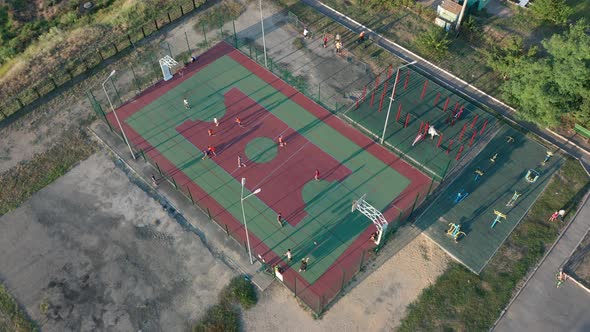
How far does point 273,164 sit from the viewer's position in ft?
136

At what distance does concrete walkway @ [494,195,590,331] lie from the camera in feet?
109

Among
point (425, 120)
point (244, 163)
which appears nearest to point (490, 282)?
point (425, 120)

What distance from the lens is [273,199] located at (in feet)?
129

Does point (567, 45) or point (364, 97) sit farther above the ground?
point (567, 45)

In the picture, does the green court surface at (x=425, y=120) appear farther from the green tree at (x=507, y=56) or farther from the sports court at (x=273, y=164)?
the green tree at (x=507, y=56)

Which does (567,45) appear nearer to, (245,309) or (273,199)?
(273,199)

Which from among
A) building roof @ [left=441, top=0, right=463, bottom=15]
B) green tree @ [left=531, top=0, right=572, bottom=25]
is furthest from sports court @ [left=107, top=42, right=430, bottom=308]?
green tree @ [left=531, top=0, right=572, bottom=25]

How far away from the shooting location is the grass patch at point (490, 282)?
3353 centimetres

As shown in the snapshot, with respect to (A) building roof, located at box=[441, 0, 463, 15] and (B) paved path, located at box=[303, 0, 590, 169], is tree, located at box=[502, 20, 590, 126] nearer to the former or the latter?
(B) paved path, located at box=[303, 0, 590, 169]

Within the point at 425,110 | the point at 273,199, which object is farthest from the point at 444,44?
the point at 273,199

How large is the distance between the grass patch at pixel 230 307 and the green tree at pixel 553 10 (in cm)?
4300

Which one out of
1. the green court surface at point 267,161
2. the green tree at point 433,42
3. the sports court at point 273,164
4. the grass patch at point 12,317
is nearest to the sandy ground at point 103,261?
the grass patch at point 12,317

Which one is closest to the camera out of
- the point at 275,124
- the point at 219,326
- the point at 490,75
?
the point at 219,326

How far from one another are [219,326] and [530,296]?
23.4 m
